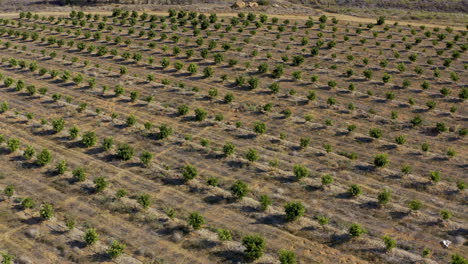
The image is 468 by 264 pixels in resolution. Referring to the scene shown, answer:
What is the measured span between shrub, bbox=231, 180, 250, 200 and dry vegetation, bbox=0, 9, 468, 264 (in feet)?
0.26

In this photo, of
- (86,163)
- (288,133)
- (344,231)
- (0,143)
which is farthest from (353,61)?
(0,143)

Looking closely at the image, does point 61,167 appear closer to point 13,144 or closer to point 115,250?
point 13,144

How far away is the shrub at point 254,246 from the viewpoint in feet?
71.6

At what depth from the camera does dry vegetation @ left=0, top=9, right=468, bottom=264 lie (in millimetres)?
23656

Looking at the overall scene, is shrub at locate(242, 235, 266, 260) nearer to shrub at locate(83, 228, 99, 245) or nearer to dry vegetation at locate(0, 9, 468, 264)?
dry vegetation at locate(0, 9, 468, 264)

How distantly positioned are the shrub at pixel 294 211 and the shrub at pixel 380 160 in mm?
8925

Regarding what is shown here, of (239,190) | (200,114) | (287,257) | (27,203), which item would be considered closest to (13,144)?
(27,203)

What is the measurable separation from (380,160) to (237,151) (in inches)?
454

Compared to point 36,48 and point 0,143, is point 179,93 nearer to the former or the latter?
point 0,143

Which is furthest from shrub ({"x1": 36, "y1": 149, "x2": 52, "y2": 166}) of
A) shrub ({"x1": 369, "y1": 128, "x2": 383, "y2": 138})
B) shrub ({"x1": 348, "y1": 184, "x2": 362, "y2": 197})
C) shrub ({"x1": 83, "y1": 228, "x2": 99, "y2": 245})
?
shrub ({"x1": 369, "y1": 128, "x2": 383, "y2": 138})

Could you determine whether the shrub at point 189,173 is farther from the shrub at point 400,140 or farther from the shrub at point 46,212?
the shrub at point 400,140

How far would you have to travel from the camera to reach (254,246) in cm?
2180

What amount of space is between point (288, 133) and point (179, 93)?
14823mm

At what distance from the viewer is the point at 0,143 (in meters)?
34.2
